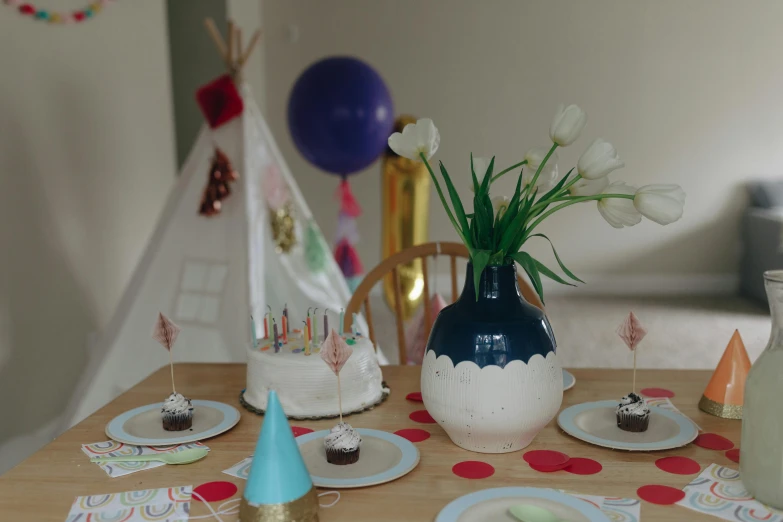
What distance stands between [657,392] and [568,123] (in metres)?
0.52

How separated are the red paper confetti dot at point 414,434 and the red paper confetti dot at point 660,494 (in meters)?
0.29

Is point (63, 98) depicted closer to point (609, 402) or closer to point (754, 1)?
point (609, 402)

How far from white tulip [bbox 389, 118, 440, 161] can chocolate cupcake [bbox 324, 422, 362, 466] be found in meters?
0.37

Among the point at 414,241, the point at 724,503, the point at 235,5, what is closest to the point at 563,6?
the point at 235,5

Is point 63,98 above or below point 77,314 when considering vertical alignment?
Answer: above

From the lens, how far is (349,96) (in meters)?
2.36

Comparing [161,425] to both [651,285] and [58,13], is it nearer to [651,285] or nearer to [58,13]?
[58,13]

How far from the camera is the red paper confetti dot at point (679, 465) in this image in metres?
0.81

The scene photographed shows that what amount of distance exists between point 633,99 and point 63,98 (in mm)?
3728

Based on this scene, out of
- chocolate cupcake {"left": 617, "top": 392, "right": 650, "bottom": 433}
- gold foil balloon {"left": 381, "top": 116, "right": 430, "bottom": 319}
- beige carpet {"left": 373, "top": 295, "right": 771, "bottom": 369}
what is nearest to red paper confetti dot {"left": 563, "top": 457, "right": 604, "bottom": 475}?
chocolate cupcake {"left": 617, "top": 392, "right": 650, "bottom": 433}

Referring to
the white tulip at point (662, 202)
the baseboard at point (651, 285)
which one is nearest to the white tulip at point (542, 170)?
the white tulip at point (662, 202)

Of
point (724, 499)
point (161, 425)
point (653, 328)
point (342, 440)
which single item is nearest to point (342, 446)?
point (342, 440)

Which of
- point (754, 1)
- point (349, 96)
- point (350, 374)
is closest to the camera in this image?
point (350, 374)

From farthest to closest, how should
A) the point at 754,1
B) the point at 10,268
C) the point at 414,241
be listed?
1. the point at 754,1
2. the point at 414,241
3. the point at 10,268
